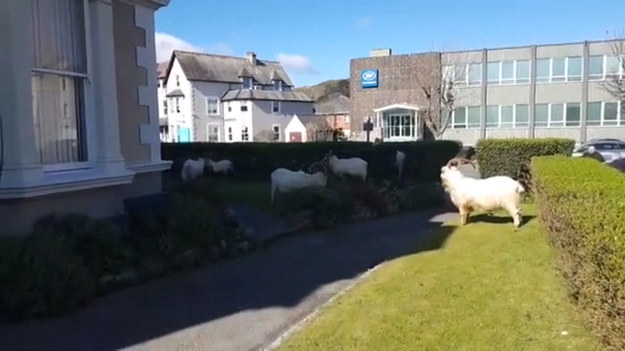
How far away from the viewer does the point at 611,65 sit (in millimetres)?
43188

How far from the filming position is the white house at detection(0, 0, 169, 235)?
18.3 feet

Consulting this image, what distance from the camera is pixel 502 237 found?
8.89 meters

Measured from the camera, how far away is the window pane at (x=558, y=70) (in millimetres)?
45094

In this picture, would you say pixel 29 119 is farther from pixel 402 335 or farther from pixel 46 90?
pixel 402 335

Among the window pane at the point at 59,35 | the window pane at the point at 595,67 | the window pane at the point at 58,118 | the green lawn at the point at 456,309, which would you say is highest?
the window pane at the point at 595,67

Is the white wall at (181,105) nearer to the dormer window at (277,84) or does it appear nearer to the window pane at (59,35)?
the dormer window at (277,84)

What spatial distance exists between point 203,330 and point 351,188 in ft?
24.3

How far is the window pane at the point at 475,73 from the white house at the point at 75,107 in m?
44.3

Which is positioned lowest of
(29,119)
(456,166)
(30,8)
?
(456,166)

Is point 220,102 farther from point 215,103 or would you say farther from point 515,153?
point 515,153

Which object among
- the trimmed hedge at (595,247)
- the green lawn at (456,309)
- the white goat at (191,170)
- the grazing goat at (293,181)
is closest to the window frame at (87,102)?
the green lawn at (456,309)

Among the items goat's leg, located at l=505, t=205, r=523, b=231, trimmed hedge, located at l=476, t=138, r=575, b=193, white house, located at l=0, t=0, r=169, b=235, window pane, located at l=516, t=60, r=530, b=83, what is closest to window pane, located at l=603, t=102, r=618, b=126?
window pane, located at l=516, t=60, r=530, b=83

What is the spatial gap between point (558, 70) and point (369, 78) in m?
18.0

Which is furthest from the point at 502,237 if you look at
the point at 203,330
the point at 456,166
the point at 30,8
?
the point at 30,8
